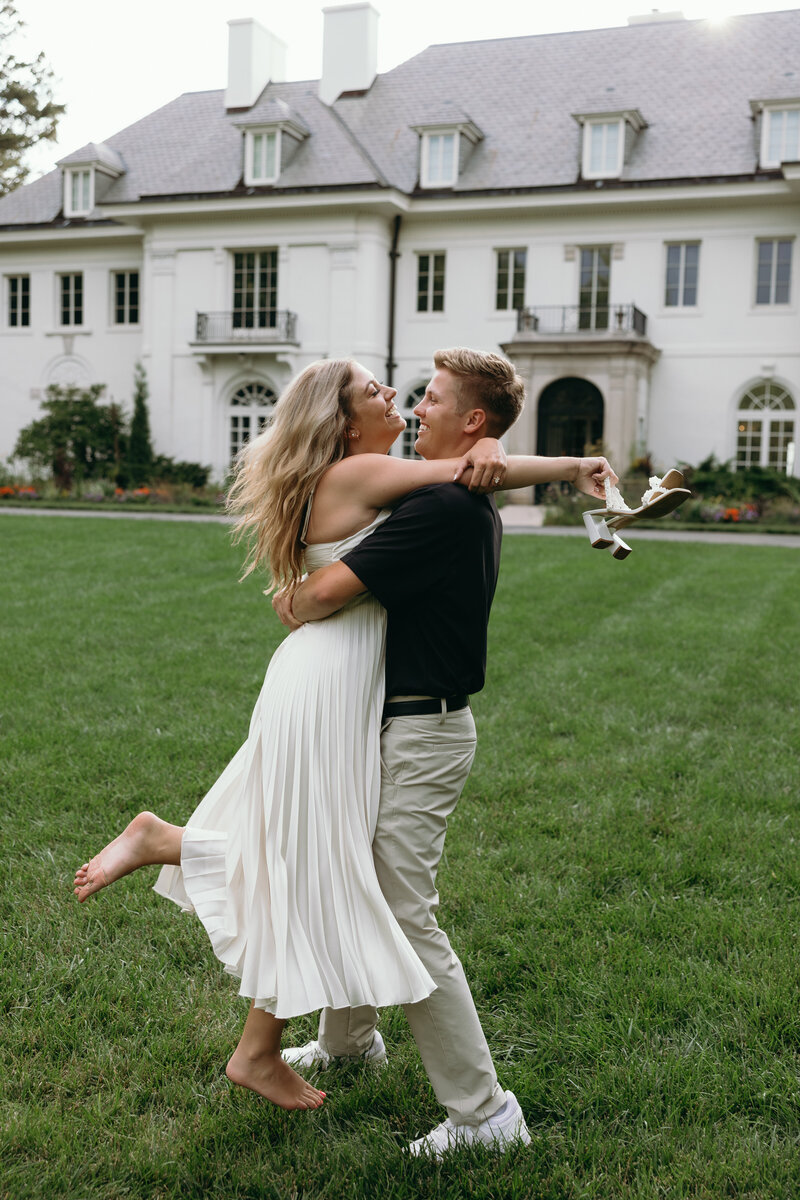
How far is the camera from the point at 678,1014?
314 cm

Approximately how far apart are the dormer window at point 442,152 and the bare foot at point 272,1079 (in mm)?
27611

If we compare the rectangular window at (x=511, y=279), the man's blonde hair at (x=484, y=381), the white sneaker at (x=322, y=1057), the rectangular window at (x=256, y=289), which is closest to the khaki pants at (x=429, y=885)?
the white sneaker at (x=322, y=1057)

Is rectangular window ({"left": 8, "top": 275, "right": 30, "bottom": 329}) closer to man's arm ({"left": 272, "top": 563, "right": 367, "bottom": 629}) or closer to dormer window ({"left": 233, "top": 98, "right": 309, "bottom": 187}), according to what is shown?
dormer window ({"left": 233, "top": 98, "right": 309, "bottom": 187})

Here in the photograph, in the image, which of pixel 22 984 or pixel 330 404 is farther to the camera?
pixel 22 984

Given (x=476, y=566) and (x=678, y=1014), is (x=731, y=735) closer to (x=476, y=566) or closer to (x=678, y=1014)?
(x=678, y=1014)

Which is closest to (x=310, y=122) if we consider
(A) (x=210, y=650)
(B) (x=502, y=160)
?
(B) (x=502, y=160)

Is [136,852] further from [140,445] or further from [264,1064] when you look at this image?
[140,445]

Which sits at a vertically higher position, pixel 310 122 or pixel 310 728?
pixel 310 122

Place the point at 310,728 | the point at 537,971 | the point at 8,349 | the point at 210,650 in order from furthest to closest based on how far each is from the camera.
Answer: the point at 8,349 → the point at 210,650 → the point at 537,971 → the point at 310,728

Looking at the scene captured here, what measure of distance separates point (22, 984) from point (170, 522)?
49.3ft

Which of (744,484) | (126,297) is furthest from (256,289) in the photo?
(744,484)

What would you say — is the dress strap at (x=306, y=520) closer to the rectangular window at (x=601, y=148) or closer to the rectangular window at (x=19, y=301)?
the rectangular window at (x=601, y=148)

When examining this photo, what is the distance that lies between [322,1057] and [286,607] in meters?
1.21

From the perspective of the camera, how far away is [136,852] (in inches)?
109
